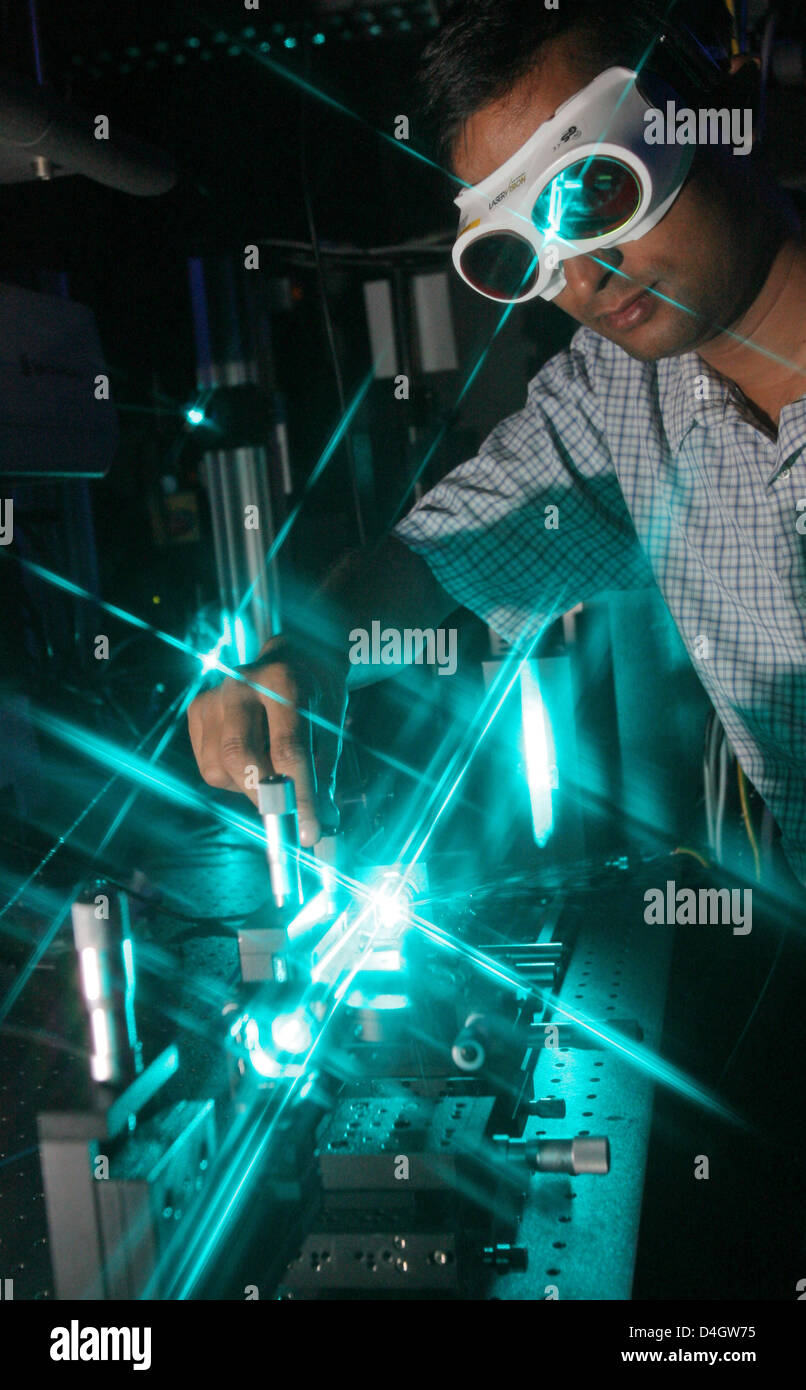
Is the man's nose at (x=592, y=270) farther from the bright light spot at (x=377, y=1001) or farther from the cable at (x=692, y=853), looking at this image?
the cable at (x=692, y=853)

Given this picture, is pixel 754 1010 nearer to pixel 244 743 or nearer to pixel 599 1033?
pixel 599 1033

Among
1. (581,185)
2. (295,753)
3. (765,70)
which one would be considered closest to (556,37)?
(581,185)

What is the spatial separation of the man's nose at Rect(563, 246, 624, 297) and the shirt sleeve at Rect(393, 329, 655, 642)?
34cm

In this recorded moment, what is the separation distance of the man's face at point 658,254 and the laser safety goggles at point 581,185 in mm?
29

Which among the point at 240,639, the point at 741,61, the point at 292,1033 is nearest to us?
the point at 292,1033

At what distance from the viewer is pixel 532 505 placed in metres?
1.43

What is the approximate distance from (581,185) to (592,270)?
130 mm

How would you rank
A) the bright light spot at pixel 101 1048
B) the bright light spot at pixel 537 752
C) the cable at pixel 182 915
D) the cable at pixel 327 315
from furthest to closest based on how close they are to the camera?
the cable at pixel 327 315 → the bright light spot at pixel 537 752 → the cable at pixel 182 915 → the bright light spot at pixel 101 1048

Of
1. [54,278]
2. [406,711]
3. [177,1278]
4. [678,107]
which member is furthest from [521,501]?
[54,278]

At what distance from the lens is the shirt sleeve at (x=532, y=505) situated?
1.42 meters

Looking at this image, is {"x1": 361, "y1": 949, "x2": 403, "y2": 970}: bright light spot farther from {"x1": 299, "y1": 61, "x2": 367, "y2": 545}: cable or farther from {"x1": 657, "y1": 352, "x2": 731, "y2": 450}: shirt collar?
{"x1": 299, "y1": 61, "x2": 367, "y2": 545}: cable

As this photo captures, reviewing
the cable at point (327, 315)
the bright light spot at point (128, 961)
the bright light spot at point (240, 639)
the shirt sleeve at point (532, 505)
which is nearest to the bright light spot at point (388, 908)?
the bright light spot at point (128, 961)

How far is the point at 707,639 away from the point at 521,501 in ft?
1.02
